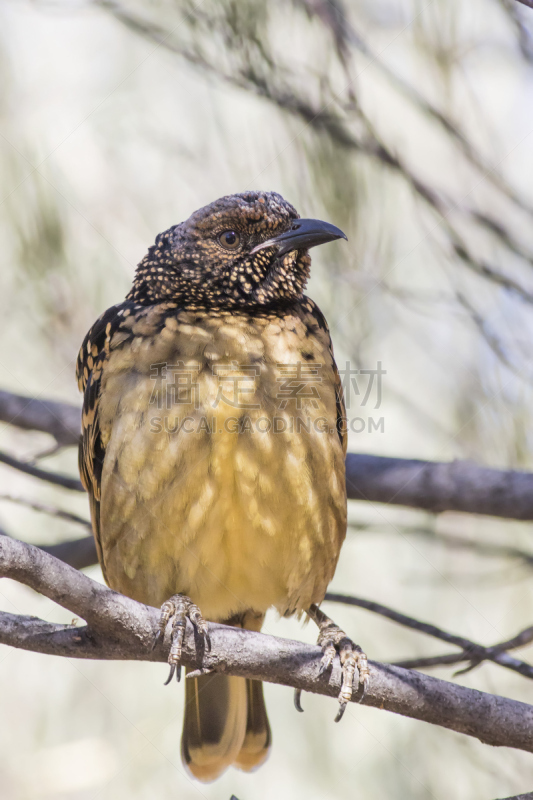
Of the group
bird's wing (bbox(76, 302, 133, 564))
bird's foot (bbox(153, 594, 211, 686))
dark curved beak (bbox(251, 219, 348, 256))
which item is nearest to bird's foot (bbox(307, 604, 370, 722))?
bird's foot (bbox(153, 594, 211, 686))

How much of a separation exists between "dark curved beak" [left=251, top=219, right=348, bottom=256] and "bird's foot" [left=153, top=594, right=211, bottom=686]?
1460mm

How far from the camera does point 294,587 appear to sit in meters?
3.23

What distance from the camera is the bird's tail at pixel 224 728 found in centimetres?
376

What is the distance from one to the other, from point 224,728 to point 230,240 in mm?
2248

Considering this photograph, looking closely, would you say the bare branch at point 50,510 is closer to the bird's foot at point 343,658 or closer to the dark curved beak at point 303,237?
the bird's foot at point 343,658

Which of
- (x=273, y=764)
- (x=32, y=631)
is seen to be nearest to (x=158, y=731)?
(x=273, y=764)

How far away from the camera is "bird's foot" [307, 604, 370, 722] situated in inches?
98.5

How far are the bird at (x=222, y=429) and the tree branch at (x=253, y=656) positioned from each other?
0.17m

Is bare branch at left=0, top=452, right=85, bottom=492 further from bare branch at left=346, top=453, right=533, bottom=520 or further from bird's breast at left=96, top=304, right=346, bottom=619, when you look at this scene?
bare branch at left=346, top=453, right=533, bottom=520

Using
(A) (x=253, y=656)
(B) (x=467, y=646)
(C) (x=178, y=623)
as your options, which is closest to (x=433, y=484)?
(B) (x=467, y=646)

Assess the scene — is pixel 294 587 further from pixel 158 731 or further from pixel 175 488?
pixel 158 731

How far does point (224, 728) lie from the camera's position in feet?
12.4

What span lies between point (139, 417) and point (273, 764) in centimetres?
259

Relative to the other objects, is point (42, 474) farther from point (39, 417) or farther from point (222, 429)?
point (222, 429)
